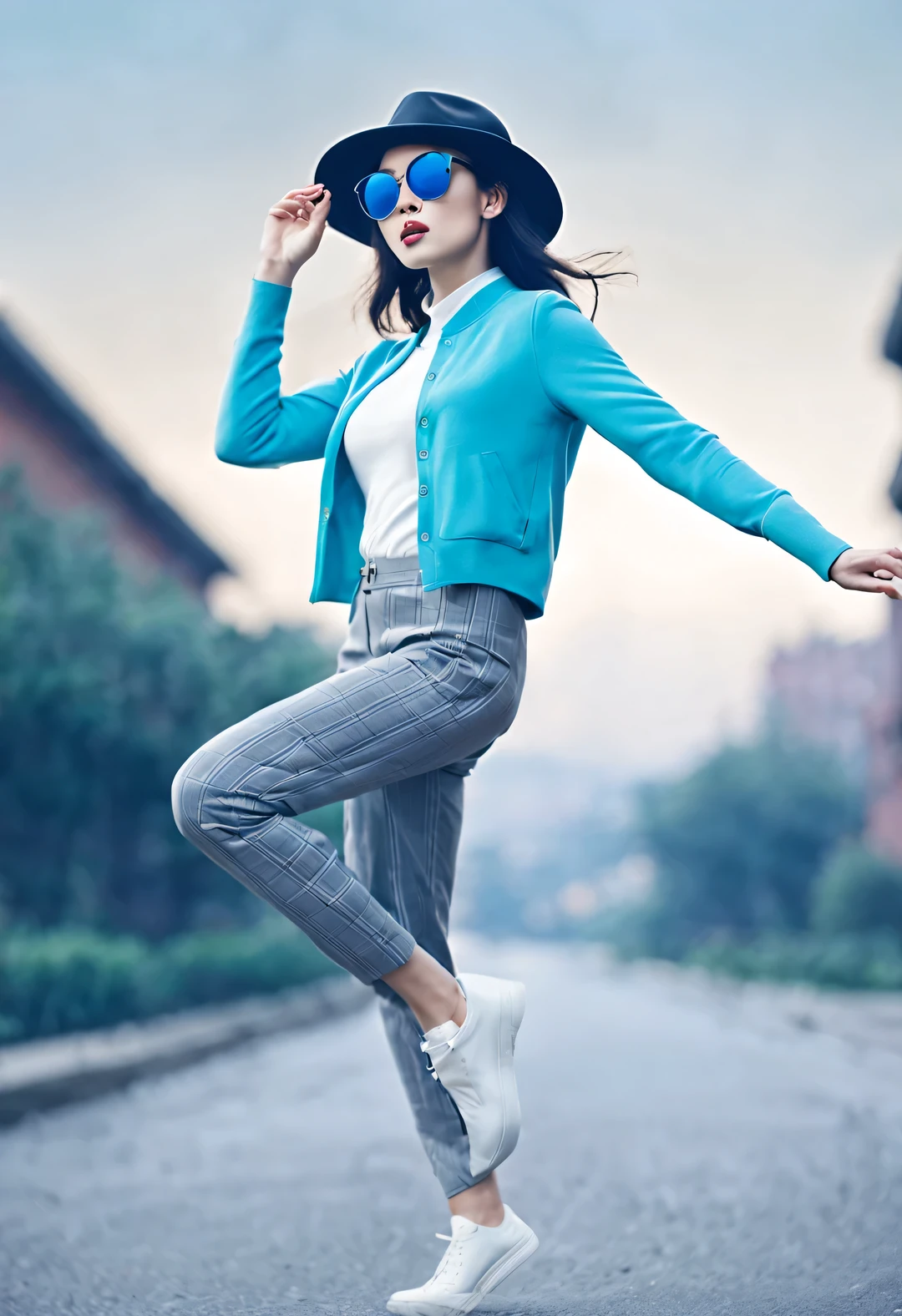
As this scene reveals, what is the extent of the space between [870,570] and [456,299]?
117 centimetres

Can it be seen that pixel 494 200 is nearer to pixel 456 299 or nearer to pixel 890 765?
pixel 456 299

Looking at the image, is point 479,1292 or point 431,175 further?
point 431,175

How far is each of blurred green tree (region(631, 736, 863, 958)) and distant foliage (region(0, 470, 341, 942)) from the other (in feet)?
97.7

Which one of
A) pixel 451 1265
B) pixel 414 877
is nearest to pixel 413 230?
pixel 414 877

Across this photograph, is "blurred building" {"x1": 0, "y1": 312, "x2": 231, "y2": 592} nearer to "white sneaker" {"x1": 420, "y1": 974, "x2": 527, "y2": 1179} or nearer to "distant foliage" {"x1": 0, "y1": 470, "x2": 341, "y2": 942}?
"distant foliage" {"x1": 0, "y1": 470, "x2": 341, "y2": 942}

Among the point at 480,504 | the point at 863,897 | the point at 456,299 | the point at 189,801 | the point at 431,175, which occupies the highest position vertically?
the point at 431,175

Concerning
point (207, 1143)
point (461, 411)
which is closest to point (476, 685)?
point (461, 411)

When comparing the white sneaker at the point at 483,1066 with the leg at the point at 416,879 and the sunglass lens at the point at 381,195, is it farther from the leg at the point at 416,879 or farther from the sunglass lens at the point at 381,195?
the sunglass lens at the point at 381,195

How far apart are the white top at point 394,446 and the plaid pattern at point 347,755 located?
197 mm

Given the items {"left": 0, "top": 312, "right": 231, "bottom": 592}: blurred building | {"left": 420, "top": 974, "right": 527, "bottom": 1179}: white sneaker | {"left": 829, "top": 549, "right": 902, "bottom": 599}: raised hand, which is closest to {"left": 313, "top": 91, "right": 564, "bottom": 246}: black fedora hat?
{"left": 829, "top": 549, "right": 902, "bottom": 599}: raised hand

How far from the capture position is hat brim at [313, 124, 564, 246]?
301 centimetres

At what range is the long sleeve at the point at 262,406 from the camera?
10.4 feet

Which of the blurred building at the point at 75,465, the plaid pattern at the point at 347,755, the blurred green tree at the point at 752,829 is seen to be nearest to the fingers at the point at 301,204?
the plaid pattern at the point at 347,755

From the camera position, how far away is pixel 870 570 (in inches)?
95.7
